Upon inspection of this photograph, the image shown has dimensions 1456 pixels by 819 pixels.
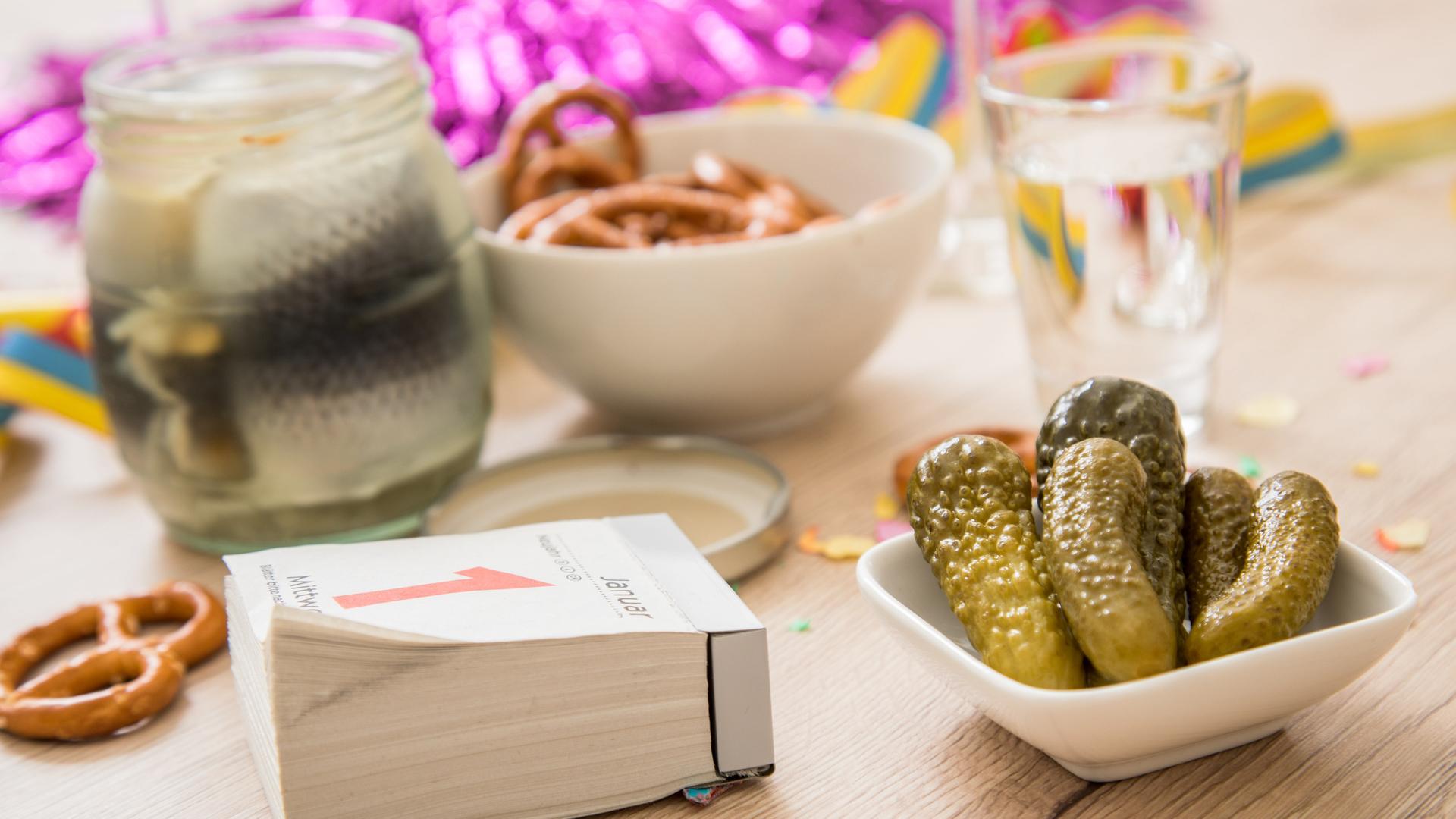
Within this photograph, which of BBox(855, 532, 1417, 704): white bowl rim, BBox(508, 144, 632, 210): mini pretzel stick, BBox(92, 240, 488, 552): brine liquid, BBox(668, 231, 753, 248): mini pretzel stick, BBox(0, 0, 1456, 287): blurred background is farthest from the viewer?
BBox(0, 0, 1456, 287): blurred background

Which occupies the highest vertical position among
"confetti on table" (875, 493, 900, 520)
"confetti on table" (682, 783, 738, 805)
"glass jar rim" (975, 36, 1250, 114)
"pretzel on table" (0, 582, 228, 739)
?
"glass jar rim" (975, 36, 1250, 114)

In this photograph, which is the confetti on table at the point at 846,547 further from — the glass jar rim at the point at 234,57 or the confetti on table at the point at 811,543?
the glass jar rim at the point at 234,57

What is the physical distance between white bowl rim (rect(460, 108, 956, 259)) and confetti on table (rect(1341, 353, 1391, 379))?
0.32m

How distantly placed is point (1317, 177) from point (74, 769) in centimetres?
121

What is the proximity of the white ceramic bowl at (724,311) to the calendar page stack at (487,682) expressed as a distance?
0.98 ft

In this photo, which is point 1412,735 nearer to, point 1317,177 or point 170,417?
point 170,417

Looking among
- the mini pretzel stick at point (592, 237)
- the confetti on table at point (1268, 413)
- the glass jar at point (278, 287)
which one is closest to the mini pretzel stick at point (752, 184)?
the mini pretzel stick at point (592, 237)

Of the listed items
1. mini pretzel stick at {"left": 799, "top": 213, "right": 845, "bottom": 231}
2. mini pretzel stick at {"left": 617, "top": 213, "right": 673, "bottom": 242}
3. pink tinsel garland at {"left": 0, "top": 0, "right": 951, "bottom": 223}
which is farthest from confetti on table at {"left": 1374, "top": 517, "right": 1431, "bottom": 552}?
pink tinsel garland at {"left": 0, "top": 0, "right": 951, "bottom": 223}

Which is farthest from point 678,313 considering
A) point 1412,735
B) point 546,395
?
point 1412,735

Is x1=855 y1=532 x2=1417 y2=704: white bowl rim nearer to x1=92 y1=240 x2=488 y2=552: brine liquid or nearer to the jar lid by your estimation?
the jar lid

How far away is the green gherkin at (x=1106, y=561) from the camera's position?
21.0 inches

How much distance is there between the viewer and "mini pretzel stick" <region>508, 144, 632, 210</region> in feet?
3.43

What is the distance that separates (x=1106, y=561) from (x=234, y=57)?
0.65m

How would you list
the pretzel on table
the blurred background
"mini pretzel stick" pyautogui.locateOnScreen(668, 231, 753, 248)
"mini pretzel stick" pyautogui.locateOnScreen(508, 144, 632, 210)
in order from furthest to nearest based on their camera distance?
the blurred background → "mini pretzel stick" pyautogui.locateOnScreen(508, 144, 632, 210) → "mini pretzel stick" pyautogui.locateOnScreen(668, 231, 753, 248) → the pretzel on table
